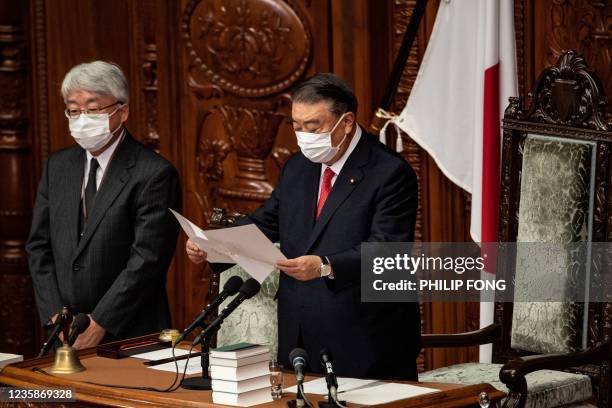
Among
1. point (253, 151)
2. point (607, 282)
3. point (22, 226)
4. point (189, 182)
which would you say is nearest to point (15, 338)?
point (22, 226)

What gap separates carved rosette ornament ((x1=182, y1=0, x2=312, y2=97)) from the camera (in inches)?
228

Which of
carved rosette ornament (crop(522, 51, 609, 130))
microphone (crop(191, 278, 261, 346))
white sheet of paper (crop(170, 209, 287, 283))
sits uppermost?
carved rosette ornament (crop(522, 51, 609, 130))

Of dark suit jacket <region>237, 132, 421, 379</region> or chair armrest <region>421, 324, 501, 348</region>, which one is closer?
dark suit jacket <region>237, 132, 421, 379</region>

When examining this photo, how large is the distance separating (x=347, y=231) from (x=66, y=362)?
0.94 meters

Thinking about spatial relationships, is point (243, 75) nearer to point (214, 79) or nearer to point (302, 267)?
point (214, 79)

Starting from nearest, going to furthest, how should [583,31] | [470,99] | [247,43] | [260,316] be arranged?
[260,316]
[583,31]
[470,99]
[247,43]

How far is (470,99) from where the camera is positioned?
496 centimetres

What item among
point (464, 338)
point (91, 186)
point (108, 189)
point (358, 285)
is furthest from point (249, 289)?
point (464, 338)

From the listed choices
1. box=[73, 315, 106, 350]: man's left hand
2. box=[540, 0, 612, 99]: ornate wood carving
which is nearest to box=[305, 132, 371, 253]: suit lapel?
box=[73, 315, 106, 350]: man's left hand

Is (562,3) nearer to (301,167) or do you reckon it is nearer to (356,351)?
(301,167)

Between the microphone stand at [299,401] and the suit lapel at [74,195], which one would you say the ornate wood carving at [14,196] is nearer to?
the suit lapel at [74,195]

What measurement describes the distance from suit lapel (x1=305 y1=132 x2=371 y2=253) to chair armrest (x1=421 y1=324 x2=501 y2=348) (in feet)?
2.60

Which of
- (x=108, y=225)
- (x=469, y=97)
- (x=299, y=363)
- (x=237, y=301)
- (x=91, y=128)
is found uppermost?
(x=469, y=97)

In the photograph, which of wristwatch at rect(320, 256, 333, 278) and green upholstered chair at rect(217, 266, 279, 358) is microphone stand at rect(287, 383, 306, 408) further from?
green upholstered chair at rect(217, 266, 279, 358)
